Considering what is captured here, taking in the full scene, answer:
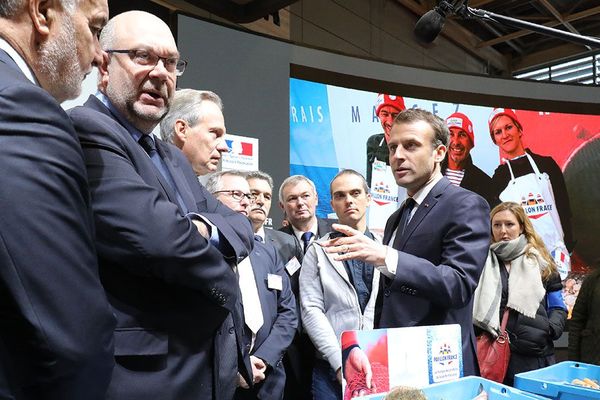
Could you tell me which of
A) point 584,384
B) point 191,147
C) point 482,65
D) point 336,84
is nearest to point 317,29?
point 336,84

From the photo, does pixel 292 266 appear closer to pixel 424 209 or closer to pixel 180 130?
pixel 180 130

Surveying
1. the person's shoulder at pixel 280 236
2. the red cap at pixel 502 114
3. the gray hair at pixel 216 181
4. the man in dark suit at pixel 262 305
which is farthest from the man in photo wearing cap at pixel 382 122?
the gray hair at pixel 216 181

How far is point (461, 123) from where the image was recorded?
627 centimetres

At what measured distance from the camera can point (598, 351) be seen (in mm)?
3004

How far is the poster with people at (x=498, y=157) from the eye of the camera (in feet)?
18.0

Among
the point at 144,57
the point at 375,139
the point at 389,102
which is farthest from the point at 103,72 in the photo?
the point at 389,102

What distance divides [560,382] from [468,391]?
377 mm

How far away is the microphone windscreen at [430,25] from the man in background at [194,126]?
0.83 meters

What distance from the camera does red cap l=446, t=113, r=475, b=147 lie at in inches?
245

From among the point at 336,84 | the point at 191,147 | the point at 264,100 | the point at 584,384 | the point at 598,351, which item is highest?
the point at 336,84

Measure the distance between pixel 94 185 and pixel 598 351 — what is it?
9.52 ft

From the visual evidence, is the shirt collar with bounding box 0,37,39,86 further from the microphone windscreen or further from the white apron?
the white apron

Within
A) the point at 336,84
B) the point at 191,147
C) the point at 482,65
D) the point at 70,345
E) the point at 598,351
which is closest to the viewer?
the point at 70,345

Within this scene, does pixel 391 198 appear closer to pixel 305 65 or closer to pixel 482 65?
pixel 305 65
